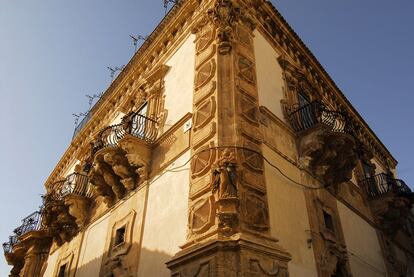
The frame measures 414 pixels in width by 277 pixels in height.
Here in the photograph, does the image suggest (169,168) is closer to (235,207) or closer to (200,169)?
(200,169)

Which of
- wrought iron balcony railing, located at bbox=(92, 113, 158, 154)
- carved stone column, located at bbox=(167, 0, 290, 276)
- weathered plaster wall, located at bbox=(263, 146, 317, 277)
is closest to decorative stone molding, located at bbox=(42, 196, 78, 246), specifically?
wrought iron balcony railing, located at bbox=(92, 113, 158, 154)

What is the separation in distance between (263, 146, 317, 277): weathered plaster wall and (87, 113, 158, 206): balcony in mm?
3159

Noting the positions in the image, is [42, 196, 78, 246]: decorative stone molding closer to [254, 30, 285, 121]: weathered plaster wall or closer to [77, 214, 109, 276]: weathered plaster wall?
[77, 214, 109, 276]: weathered plaster wall

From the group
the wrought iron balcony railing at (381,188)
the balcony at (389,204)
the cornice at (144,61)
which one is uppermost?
the cornice at (144,61)

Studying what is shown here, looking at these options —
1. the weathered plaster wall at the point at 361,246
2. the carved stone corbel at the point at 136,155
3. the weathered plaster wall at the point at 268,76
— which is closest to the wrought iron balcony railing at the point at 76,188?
the carved stone corbel at the point at 136,155

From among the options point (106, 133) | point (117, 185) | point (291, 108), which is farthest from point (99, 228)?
point (291, 108)

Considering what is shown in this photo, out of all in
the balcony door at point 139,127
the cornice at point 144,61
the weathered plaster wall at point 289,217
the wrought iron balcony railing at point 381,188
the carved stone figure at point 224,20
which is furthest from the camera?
the wrought iron balcony railing at point 381,188

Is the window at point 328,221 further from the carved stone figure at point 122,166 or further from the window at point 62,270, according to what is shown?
the window at point 62,270

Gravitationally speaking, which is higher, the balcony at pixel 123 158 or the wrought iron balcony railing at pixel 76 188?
the wrought iron balcony railing at pixel 76 188

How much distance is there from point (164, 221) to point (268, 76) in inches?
184

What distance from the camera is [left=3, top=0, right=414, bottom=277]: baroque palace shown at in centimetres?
640

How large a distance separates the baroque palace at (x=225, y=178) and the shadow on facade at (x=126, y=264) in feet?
0.14

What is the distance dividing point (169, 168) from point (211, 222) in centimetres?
252

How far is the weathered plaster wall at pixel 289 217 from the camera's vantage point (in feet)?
22.4
